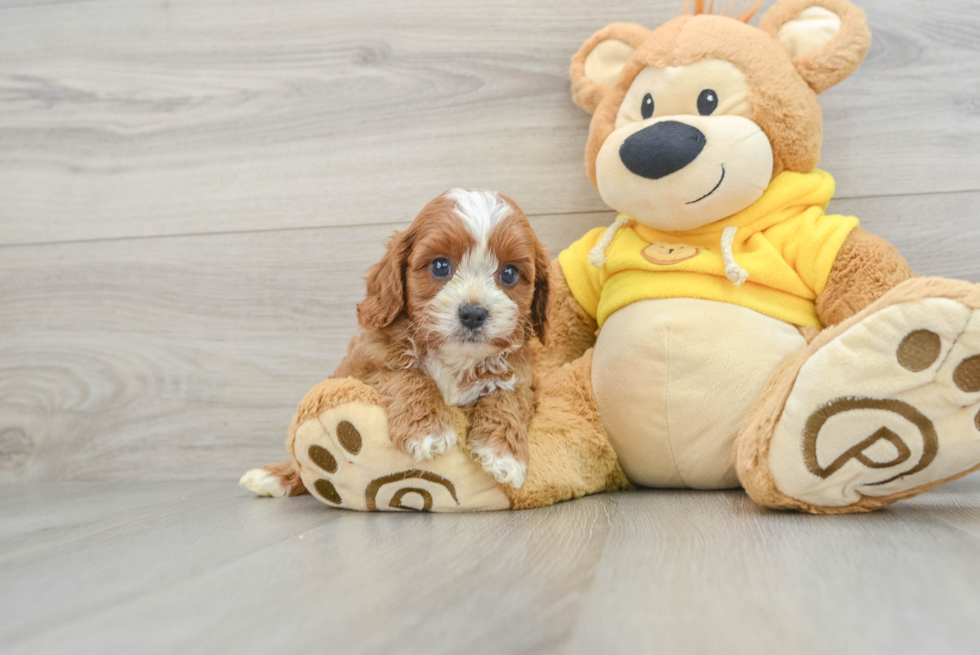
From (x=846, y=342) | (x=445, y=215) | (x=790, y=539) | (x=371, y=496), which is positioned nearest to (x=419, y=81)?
(x=445, y=215)

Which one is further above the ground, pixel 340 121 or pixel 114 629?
pixel 340 121

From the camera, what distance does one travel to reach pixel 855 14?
44.6 inches

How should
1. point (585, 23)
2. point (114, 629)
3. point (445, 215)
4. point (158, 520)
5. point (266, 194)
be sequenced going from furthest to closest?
1. point (266, 194)
2. point (585, 23)
3. point (158, 520)
4. point (445, 215)
5. point (114, 629)

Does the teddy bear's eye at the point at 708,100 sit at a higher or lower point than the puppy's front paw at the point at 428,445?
higher

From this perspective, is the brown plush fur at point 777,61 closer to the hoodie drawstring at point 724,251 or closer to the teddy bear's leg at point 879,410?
the hoodie drawstring at point 724,251

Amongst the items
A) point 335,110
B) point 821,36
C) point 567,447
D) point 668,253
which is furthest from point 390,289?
point 821,36

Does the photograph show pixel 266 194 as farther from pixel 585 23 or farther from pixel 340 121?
pixel 585 23

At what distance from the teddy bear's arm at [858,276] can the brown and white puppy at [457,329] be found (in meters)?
0.45

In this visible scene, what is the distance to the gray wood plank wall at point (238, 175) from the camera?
147 centimetres

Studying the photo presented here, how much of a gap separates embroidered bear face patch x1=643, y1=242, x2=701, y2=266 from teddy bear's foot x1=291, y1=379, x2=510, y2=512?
1.38ft

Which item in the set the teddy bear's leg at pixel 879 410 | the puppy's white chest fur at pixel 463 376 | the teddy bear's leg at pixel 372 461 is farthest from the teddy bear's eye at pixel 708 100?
the teddy bear's leg at pixel 372 461

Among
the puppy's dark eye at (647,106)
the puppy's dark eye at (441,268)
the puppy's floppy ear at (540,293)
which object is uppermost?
the puppy's dark eye at (647,106)

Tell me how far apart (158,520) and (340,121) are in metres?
0.88

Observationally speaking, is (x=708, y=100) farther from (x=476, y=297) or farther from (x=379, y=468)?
(x=379, y=468)
